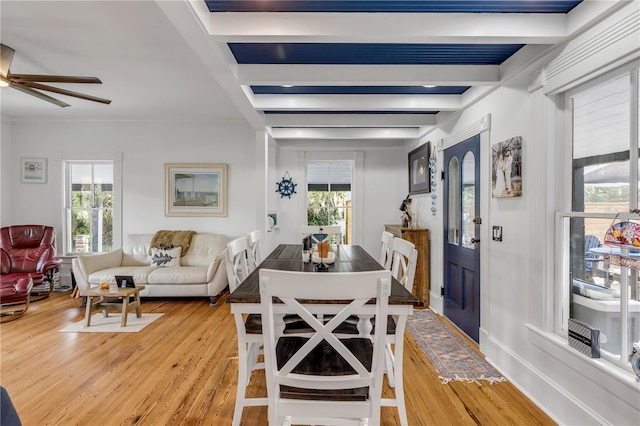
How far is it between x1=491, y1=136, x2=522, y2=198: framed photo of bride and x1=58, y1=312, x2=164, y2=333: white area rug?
3681mm

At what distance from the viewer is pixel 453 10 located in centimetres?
179

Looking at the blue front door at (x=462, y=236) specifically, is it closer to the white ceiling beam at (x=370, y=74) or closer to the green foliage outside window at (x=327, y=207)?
the white ceiling beam at (x=370, y=74)

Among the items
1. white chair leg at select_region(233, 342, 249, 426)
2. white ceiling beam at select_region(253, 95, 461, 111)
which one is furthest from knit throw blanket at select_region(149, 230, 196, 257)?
white chair leg at select_region(233, 342, 249, 426)

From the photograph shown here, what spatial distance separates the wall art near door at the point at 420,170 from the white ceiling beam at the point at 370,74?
162cm

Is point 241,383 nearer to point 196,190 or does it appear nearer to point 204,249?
point 204,249

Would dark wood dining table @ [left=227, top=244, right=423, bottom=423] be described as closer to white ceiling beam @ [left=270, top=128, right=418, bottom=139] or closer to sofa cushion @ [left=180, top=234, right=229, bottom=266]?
white ceiling beam @ [left=270, top=128, right=418, bottom=139]

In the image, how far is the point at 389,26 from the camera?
1.81m

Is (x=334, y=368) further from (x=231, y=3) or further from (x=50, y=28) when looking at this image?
(x=50, y=28)

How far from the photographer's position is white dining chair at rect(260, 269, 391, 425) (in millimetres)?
1146

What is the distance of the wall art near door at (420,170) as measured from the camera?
4.11 m

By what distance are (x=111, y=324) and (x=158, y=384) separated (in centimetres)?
159

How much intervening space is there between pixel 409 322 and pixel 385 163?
2.69 m

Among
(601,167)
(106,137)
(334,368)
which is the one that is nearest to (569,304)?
(601,167)

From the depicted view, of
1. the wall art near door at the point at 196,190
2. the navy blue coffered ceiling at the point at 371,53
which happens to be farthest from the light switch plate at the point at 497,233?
the wall art near door at the point at 196,190
